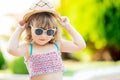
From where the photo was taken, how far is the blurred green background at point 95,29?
9.27 m

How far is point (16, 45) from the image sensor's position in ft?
9.73

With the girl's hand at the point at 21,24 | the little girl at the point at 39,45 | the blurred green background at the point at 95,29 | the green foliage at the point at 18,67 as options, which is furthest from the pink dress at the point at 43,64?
the blurred green background at the point at 95,29

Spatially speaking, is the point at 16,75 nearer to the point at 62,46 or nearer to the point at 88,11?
the point at 88,11

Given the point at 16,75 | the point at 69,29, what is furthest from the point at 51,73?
the point at 16,75

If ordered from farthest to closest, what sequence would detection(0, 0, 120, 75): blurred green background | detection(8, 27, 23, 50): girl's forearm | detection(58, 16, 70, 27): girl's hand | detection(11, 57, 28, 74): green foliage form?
detection(0, 0, 120, 75): blurred green background
detection(11, 57, 28, 74): green foliage
detection(58, 16, 70, 27): girl's hand
detection(8, 27, 23, 50): girl's forearm

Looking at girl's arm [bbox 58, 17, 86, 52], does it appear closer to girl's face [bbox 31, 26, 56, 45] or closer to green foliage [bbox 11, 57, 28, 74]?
A: girl's face [bbox 31, 26, 56, 45]

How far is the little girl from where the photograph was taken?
298 cm

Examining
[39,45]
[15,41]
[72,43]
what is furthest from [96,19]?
[15,41]

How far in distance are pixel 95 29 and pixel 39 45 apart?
660 centimetres

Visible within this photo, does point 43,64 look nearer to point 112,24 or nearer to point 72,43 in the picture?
point 72,43

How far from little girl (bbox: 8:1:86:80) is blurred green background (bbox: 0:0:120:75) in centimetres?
579

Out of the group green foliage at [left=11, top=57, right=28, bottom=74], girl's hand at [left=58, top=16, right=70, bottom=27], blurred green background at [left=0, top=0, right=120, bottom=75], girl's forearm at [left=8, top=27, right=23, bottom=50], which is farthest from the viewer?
blurred green background at [left=0, top=0, right=120, bottom=75]

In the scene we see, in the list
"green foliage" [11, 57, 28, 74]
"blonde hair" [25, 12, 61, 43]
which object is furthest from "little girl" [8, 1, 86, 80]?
"green foliage" [11, 57, 28, 74]

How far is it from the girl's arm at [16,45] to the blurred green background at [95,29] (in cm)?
581
